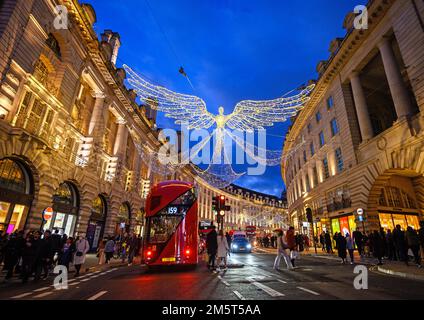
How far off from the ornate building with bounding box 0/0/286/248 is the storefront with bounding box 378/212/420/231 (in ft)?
83.0

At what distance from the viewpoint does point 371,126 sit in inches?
810

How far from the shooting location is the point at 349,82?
2339cm

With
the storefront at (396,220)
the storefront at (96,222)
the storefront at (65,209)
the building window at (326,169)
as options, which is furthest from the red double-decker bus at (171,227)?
the building window at (326,169)

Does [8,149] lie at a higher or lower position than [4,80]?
lower

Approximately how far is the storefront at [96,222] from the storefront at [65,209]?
222 centimetres

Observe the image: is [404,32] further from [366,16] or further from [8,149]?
[8,149]

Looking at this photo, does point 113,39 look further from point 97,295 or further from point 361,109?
point 97,295

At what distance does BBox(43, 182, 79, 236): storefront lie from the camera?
60.3 feet

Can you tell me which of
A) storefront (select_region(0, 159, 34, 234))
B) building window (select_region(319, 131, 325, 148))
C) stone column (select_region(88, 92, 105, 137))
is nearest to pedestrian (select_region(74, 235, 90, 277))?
storefront (select_region(0, 159, 34, 234))

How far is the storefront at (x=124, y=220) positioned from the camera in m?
27.2

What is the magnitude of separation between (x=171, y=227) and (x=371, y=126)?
762 inches
